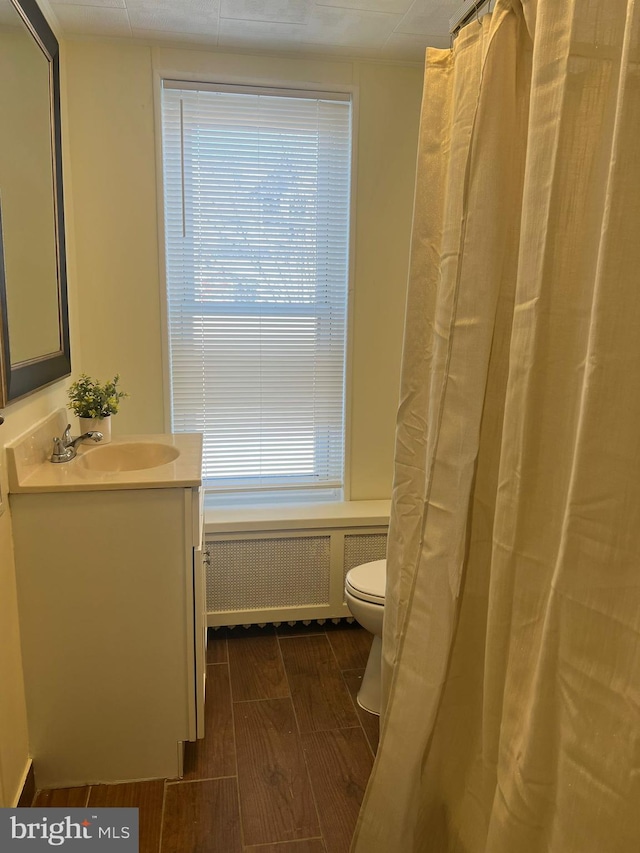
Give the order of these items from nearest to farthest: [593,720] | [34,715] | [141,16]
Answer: [593,720], [34,715], [141,16]

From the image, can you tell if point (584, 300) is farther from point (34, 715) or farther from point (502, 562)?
point (34, 715)

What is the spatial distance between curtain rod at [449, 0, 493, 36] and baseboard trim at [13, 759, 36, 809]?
7.20ft

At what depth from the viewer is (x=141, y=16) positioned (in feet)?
7.08

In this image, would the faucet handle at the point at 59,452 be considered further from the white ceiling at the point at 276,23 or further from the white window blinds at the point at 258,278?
the white ceiling at the point at 276,23

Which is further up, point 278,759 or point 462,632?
point 462,632

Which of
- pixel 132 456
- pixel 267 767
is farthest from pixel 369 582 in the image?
pixel 132 456

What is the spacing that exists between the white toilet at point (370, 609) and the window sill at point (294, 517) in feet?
1.20

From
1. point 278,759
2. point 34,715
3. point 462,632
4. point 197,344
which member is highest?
point 197,344

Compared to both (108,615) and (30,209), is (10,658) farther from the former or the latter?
(30,209)

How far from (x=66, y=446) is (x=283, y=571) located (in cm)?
109

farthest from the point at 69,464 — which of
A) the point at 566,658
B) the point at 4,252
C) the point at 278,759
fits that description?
the point at 566,658

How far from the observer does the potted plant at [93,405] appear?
2.13 meters

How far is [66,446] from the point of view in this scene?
194 centimetres

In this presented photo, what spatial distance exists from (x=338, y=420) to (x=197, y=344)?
734 mm
